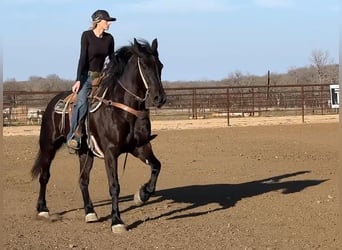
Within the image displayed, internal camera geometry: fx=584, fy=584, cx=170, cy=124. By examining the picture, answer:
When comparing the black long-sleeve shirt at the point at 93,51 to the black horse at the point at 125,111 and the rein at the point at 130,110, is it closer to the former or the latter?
the black horse at the point at 125,111

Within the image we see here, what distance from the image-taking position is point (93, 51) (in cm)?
687

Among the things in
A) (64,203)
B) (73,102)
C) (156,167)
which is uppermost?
(73,102)

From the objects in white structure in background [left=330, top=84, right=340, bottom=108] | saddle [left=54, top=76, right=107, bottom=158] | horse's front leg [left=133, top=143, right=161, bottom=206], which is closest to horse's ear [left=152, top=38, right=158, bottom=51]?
saddle [left=54, top=76, right=107, bottom=158]

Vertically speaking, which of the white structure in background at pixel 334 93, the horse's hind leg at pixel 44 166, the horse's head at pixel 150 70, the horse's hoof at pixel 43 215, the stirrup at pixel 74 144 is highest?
the horse's head at pixel 150 70

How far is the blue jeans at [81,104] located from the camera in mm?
6840

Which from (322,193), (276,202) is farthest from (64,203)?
(322,193)

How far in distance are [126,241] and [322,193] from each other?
11.2 feet

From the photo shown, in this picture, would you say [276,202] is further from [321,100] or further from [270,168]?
[321,100]

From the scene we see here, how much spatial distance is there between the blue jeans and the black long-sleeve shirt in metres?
0.10

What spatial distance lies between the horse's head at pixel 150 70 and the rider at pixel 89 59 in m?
0.46

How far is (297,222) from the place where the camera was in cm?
630

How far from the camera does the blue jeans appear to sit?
6.84m

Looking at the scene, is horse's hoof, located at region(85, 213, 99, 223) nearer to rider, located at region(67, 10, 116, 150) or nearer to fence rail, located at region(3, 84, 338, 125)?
rider, located at region(67, 10, 116, 150)

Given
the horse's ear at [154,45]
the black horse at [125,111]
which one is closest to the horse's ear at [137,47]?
A: the black horse at [125,111]
